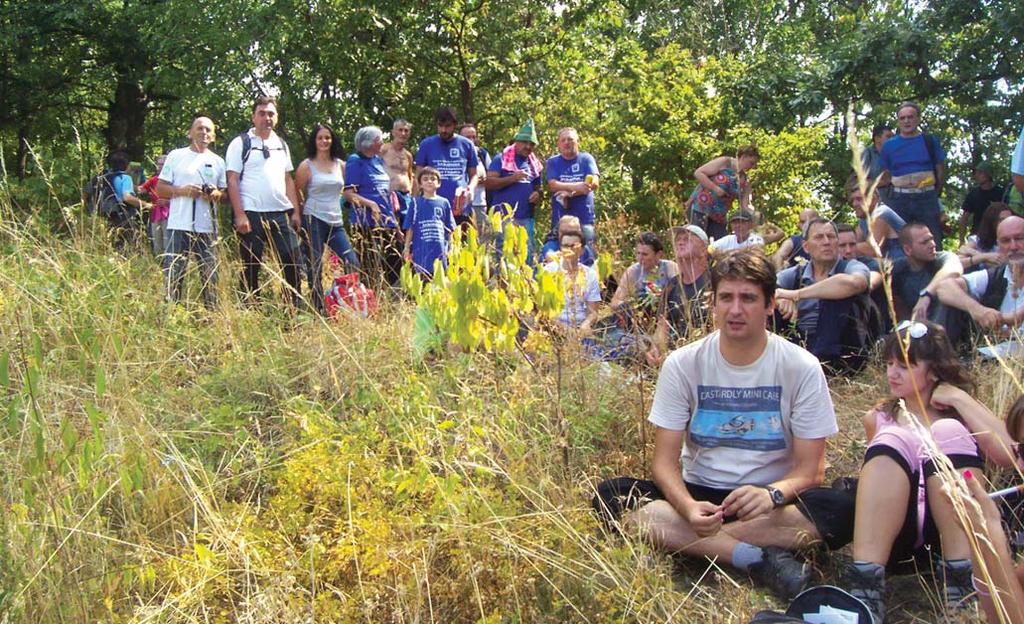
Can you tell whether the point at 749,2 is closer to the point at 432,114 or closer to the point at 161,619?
the point at 432,114

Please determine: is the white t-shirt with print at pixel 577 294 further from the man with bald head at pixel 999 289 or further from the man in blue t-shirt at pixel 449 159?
the man in blue t-shirt at pixel 449 159

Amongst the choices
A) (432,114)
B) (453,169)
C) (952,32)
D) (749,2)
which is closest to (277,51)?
(432,114)

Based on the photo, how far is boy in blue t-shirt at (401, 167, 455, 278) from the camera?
7785 mm

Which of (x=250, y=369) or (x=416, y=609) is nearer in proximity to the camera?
(x=416, y=609)

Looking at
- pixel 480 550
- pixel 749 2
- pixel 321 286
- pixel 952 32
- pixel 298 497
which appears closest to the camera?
pixel 480 550

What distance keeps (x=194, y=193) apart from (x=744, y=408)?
4489 millimetres

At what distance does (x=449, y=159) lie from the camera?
29.1 ft

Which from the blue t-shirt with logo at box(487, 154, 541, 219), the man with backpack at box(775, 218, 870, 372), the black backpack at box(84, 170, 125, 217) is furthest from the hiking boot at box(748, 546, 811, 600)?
the black backpack at box(84, 170, 125, 217)

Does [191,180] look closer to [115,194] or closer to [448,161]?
[115,194]

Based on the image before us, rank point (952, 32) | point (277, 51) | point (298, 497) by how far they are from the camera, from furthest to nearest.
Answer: point (277, 51) < point (952, 32) < point (298, 497)

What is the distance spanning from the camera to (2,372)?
2.60m

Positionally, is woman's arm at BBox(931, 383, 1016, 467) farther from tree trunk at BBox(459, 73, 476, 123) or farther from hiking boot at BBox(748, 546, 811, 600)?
tree trunk at BBox(459, 73, 476, 123)

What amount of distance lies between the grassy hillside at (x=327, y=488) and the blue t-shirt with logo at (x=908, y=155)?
161 inches

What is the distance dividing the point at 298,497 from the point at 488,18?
9.93 meters
